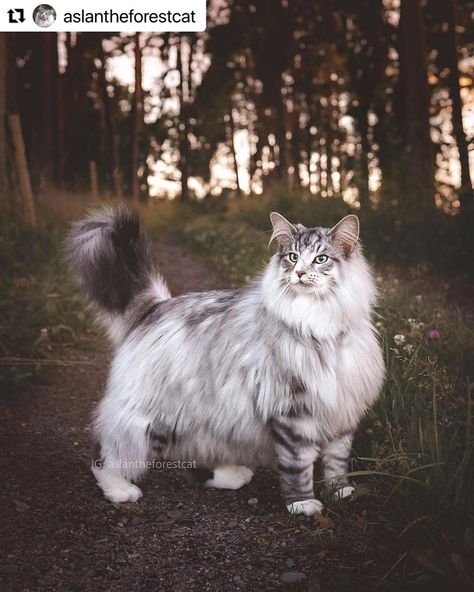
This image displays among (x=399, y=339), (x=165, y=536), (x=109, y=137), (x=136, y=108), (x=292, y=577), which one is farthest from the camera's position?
(x=109, y=137)

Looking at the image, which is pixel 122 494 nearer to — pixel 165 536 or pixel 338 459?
pixel 165 536

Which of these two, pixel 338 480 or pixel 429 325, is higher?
pixel 429 325

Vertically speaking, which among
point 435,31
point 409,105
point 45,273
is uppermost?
point 435,31

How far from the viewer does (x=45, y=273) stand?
6984 mm

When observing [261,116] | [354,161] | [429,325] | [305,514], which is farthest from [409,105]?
[261,116]

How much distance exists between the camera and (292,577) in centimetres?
243

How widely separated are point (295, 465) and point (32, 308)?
3.68 m

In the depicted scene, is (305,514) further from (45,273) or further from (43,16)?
(45,273)

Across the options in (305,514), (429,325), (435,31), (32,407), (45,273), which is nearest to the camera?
(305,514)

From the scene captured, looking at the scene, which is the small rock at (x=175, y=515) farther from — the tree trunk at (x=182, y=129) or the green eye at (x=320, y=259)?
the tree trunk at (x=182, y=129)

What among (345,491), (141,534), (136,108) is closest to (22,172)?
(141,534)

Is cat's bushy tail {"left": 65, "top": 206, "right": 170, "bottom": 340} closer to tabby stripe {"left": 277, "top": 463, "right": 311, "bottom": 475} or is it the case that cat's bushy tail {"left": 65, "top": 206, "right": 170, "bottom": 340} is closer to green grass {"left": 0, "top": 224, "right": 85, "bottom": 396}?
tabby stripe {"left": 277, "top": 463, "right": 311, "bottom": 475}

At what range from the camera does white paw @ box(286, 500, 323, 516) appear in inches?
114

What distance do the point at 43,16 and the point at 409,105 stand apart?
21.4ft
